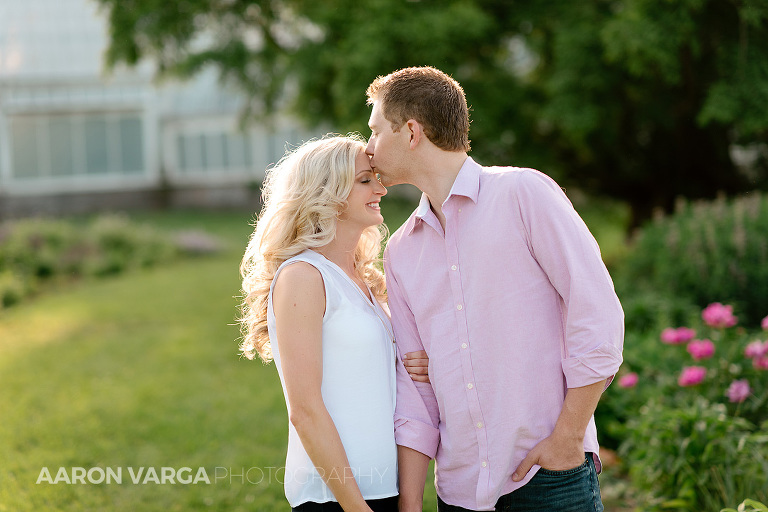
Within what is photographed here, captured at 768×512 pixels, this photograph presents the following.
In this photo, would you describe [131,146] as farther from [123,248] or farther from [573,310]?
[573,310]

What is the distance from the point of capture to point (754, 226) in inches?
243

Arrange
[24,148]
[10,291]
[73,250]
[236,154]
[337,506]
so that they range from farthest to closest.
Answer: [236,154] → [24,148] → [73,250] → [10,291] → [337,506]

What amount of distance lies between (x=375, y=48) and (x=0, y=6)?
82.3ft

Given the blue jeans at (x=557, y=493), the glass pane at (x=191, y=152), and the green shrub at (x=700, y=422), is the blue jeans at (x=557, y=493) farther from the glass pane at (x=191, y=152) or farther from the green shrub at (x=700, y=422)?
the glass pane at (x=191, y=152)

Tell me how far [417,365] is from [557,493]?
580mm

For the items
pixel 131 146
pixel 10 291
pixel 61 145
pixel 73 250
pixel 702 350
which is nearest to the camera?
pixel 702 350

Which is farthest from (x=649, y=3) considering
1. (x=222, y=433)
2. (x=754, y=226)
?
(x=222, y=433)

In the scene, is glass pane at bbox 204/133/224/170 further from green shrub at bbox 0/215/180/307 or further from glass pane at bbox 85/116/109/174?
green shrub at bbox 0/215/180/307

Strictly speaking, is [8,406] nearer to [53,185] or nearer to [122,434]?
[122,434]

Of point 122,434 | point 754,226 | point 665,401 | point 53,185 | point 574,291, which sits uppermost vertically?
point 574,291

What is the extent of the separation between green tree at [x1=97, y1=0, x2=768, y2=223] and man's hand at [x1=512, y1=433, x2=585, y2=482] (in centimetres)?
537

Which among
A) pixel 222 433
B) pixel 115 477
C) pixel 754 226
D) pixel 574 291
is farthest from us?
pixel 754 226

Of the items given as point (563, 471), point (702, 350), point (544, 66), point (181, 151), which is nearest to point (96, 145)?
point (181, 151)

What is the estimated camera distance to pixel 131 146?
26.6 meters
